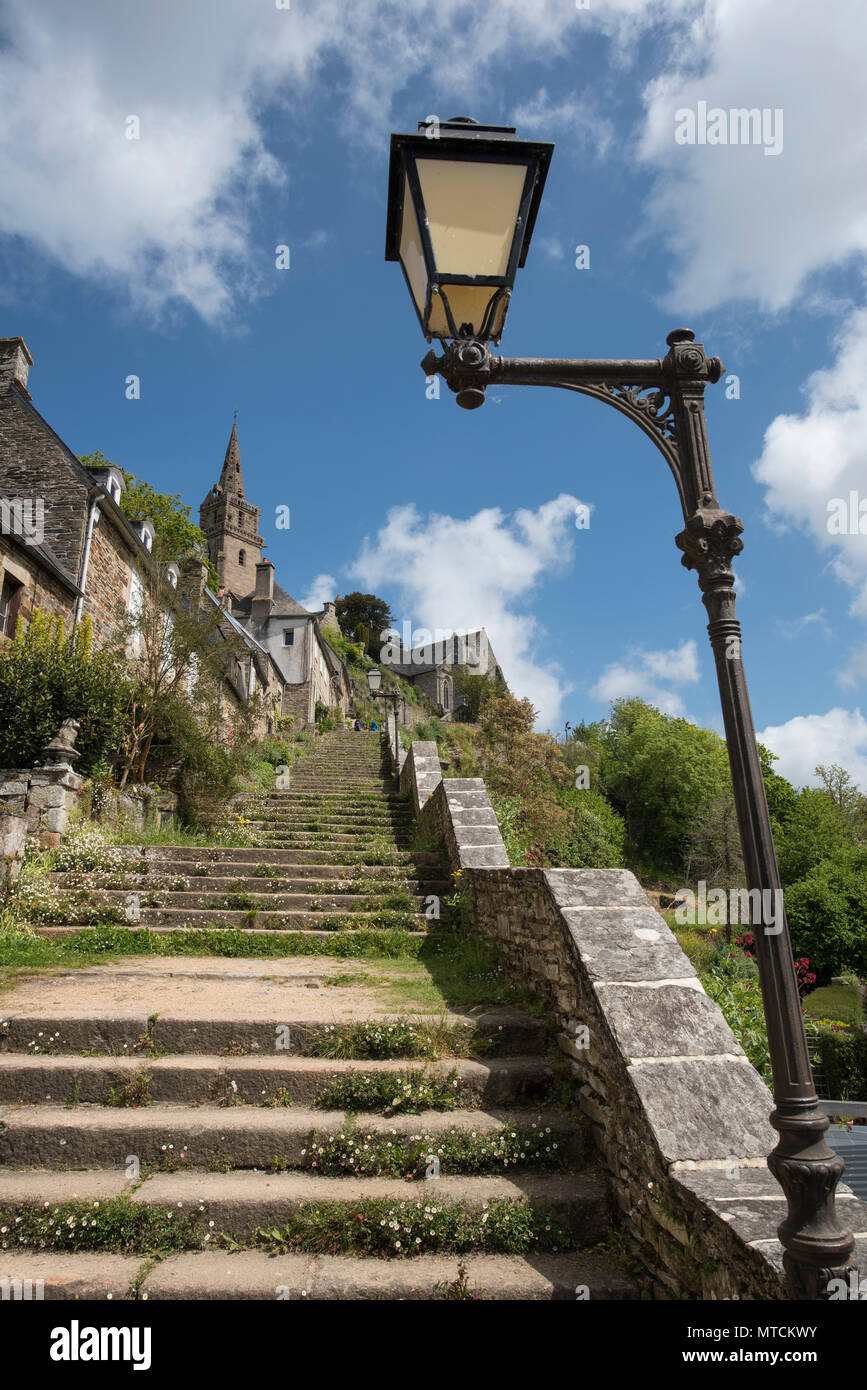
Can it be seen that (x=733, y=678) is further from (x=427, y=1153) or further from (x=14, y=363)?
(x=14, y=363)

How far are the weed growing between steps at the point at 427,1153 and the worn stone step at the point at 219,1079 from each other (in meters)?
0.36

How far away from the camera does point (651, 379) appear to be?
8.61 feet

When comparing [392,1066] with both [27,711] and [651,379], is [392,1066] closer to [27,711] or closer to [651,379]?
[651,379]

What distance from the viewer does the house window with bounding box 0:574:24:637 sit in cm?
1184

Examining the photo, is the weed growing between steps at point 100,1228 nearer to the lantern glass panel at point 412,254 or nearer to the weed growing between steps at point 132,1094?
the weed growing between steps at point 132,1094

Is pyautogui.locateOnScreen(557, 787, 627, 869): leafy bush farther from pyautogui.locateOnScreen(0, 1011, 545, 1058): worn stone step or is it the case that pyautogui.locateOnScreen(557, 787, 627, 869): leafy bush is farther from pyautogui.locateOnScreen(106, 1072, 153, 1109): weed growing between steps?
pyautogui.locateOnScreen(106, 1072, 153, 1109): weed growing between steps

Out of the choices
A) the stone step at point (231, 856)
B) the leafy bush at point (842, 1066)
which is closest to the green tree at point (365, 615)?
the leafy bush at point (842, 1066)

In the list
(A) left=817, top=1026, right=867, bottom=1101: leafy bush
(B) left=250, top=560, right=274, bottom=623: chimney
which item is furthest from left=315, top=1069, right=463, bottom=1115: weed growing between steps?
(B) left=250, top=560, right=274, bottom=623: chimney

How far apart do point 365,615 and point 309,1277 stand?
57.7 metres

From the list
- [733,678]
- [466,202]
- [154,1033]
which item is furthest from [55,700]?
[733,678]

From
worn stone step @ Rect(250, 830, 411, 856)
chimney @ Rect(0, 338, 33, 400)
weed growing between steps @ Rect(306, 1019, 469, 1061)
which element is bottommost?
weed growing between steps @ Rect(306, 1019, 469, 1061)

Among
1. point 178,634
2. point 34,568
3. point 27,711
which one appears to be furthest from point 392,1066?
point 34,568

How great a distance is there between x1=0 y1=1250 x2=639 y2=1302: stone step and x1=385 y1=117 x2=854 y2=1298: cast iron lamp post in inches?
40.2
